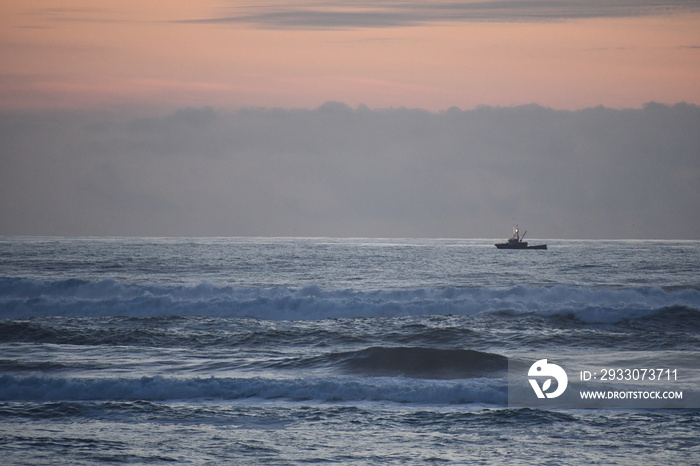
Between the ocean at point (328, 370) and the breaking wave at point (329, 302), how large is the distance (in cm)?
12

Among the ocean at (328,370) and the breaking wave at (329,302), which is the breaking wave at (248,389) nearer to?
the ocean at (328,370)

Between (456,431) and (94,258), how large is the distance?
54.8m

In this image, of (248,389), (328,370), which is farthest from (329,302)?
(248,389)

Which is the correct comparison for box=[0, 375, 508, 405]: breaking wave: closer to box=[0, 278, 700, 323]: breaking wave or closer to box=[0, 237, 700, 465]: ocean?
box=[0, 237, 700, 465]: ocean

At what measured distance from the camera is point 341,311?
31.8 meters

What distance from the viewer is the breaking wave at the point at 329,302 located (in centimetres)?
3139

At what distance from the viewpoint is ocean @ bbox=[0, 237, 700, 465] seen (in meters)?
11.6

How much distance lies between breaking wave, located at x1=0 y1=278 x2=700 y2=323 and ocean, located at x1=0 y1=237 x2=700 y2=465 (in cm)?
12

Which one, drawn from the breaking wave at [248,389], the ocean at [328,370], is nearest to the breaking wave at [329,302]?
the ocean at [328,370]

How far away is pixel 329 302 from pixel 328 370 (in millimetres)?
14155

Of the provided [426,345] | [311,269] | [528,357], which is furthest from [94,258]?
[528,357]

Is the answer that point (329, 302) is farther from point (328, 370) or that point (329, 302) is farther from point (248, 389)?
point (248, 389)

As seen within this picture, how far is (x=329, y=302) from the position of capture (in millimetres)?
32594

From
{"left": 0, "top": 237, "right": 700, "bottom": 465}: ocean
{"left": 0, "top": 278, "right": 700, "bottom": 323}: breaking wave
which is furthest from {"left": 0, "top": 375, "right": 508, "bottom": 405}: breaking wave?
{"left": 0, "top": 278, "right": 700, "bottom": 323}: breaking wave
